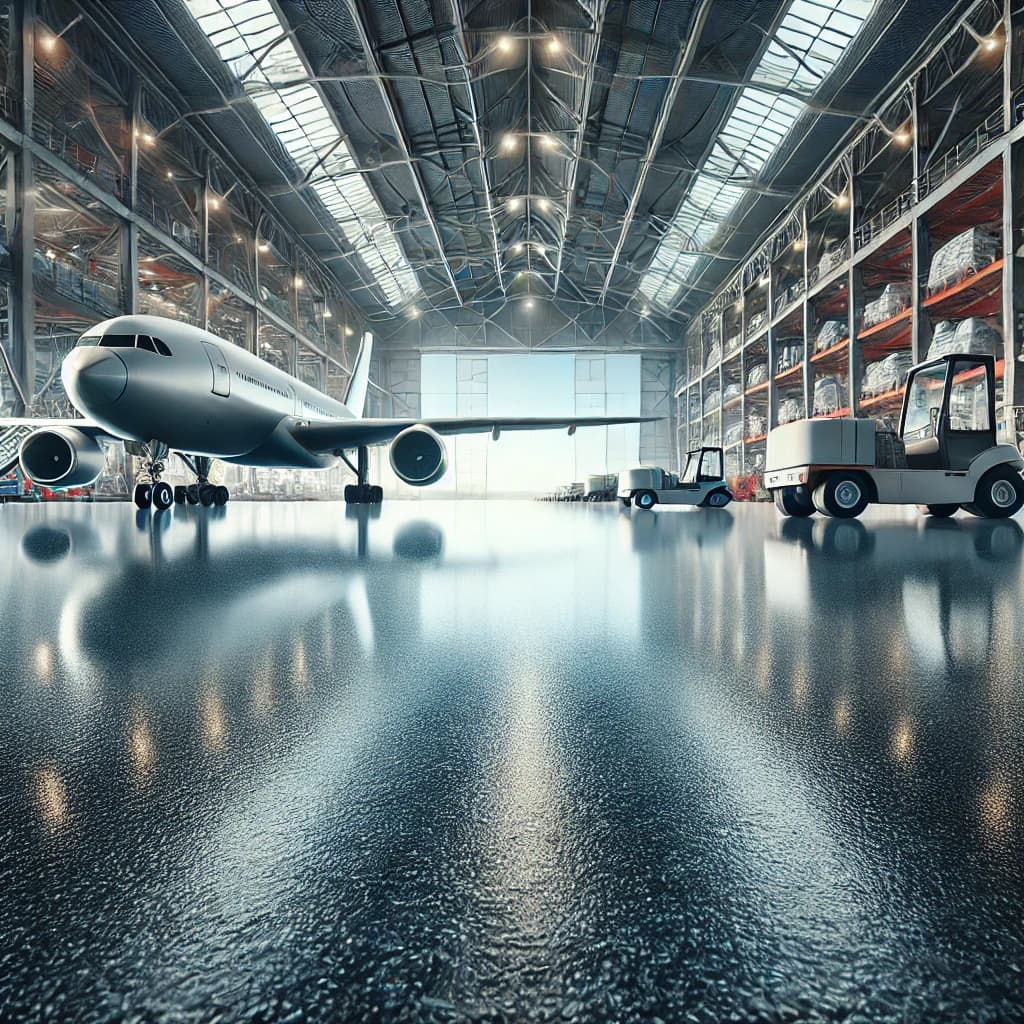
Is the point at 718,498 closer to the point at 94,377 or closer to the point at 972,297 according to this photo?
the point at 972,297

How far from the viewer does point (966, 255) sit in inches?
418

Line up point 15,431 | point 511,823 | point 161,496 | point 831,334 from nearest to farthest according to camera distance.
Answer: point 511,823 < point 15,431 < point 161,496 < point 831,334

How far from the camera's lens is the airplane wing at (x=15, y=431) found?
23.4 feet

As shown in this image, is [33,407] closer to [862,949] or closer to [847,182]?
[862,949]

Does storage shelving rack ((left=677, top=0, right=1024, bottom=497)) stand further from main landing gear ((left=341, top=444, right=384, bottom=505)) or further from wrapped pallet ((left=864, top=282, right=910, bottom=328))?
main landing gear ((left=341, top=444, right=384, bottom=505))

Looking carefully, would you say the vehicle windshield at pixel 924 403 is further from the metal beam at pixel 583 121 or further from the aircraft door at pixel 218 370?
the metal beam at pixel 583 121

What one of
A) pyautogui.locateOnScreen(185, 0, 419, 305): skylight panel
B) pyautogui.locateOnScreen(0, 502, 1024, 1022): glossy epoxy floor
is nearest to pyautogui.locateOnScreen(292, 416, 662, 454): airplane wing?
pyautogui.locateOnScreen(0, 502, 1024, 1022): glossy epoxy floor

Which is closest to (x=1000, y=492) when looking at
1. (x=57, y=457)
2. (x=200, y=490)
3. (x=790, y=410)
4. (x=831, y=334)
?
(x=57, y=457)

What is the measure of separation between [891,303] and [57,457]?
15625 millimetres

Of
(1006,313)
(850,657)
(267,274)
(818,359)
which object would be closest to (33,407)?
(267,274)

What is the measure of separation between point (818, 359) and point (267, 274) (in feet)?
56.4

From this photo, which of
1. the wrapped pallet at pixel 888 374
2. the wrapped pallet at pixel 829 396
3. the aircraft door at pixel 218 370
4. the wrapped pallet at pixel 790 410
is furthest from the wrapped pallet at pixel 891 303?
the aircraft door at pixel 218 370

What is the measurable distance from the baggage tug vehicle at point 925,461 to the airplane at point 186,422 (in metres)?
3.18

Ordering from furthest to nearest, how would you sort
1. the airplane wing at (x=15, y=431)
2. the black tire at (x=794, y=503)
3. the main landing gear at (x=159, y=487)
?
the main landing gear at (x=159, y=487)
the airplane wing at (x=15, y=431)
the black tire at (x=794, y=503)
